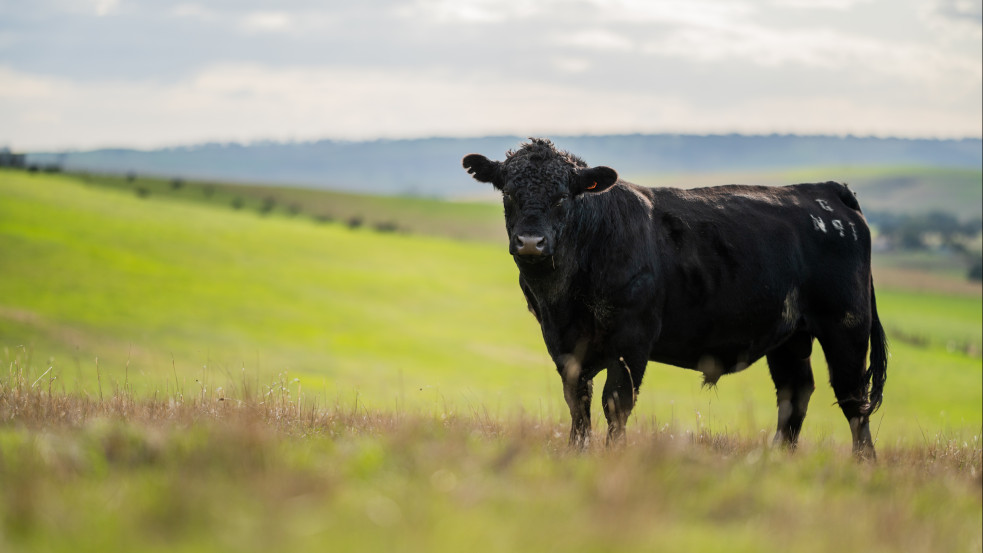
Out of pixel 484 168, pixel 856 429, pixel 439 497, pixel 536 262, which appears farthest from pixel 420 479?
pixel 856 429

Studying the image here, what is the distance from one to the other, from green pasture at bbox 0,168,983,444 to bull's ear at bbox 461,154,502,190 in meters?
22.8

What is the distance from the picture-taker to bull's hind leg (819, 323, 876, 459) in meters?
9.55

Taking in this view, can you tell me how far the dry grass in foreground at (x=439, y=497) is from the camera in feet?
12.1

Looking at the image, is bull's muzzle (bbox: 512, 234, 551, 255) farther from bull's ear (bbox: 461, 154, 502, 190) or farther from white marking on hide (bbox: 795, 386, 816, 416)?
white marking on hide (bbox: 795, 386, 816, 416)

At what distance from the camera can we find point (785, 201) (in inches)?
387

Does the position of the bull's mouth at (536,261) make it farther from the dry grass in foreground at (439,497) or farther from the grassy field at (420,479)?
the dry grass in foreground at (439,497)

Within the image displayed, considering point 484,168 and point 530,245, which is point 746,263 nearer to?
point 530,245

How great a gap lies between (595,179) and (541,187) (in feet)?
1.84

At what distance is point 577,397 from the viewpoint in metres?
7.96

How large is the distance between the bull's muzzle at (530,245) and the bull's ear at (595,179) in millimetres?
916

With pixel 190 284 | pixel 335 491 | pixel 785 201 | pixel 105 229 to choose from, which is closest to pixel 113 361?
pixel 190 284

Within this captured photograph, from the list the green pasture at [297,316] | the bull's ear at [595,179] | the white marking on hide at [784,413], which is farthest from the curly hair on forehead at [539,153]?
the green pasture at [297,316]

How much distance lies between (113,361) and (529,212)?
31044mm

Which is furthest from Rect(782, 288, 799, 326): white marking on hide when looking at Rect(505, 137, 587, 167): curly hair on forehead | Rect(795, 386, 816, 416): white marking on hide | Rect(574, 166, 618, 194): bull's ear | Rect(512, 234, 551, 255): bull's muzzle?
Rect(512, 234, 551, 255): bull's muzzle
